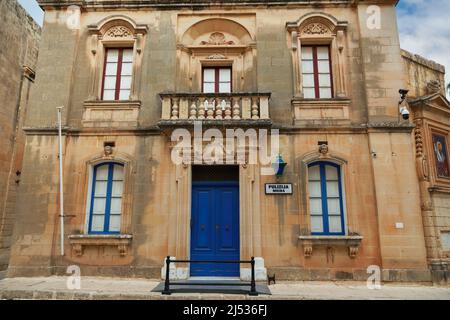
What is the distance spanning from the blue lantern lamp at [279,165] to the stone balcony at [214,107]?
121cm

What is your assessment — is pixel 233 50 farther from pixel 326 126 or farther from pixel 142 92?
pixel 326 126

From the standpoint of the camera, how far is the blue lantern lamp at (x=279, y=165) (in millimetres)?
9258

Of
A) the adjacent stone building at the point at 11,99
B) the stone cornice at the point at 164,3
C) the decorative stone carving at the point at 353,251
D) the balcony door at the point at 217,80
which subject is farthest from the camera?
the adjacent stone building at the point at 11,99

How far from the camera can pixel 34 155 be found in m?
9.93

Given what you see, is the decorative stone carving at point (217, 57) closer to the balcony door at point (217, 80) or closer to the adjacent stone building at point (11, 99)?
the balcony door at point (217, 80)

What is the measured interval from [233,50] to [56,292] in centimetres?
859

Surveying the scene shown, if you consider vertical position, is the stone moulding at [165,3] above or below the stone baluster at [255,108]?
above

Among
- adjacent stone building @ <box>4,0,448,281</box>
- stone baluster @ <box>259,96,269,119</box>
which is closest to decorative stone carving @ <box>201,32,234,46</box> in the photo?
adjacent stone building @ <box>4,0,448,281</box>

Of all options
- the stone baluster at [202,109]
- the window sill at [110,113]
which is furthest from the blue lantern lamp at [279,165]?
the window sill at [110,113]

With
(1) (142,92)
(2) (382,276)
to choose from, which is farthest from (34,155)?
(2) (382,276)

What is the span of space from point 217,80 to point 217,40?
1438 millimetres

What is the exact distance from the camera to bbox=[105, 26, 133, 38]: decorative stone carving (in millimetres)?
10945

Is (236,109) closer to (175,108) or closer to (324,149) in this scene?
(175,108)

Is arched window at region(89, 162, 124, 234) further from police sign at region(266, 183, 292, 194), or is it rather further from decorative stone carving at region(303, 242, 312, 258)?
decorative stone carving at region(303, 242, 312, 258)
